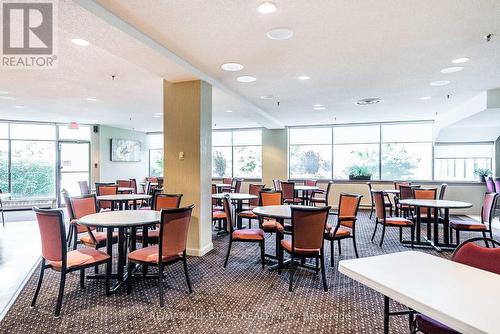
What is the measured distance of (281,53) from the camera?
3.85 m

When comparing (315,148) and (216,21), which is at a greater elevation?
(216,21)

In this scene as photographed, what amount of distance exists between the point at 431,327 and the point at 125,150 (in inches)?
447

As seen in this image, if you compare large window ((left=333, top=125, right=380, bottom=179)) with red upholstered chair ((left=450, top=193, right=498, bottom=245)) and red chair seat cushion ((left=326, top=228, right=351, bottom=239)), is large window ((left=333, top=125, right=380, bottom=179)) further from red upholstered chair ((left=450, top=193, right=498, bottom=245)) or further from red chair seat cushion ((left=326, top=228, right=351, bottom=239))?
red chair seat cushion ((left=326, top=228, right=351, bottom=239))

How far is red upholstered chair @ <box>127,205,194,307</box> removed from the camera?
3025mm

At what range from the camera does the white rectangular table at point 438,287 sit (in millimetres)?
1226

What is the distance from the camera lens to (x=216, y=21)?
298 centimetres

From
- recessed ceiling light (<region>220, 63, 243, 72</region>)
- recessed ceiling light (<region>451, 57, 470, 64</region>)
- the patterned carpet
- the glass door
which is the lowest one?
the patterned carpet

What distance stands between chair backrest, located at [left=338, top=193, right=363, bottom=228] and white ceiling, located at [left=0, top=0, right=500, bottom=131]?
1880 millimetres

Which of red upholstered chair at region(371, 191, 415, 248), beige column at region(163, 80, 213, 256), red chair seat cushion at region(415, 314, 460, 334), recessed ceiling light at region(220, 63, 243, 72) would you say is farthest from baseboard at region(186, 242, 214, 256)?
red chair seat cushion at region(415, 314, 460, 334)

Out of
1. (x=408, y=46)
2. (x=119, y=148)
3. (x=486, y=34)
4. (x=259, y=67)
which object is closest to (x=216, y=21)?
(x=259, y=67)

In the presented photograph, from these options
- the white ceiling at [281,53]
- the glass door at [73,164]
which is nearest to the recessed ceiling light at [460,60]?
the white ceiling at [281,53]

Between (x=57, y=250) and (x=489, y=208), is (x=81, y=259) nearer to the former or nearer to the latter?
(x=57, y=250)

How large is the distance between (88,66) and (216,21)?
8.07ft

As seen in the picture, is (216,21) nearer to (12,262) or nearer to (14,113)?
(12,262)
